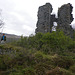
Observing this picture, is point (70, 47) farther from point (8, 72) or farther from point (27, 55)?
point (8, 72)

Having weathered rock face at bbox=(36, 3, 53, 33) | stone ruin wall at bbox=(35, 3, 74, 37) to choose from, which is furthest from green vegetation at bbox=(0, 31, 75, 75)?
weathered rock face at bbox=(36, 3, 53, 33)

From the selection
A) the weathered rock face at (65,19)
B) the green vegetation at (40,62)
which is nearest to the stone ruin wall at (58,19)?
the weathered rock face at (65,19)

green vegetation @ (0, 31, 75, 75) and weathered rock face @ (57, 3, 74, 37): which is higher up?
weathered rock face @ (57, 3, 74, 37)

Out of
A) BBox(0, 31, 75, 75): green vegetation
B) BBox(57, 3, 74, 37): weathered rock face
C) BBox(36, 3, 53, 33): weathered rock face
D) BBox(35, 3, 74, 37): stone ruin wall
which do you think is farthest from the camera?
BBox(36, 3, 53, 33): weathered rock face

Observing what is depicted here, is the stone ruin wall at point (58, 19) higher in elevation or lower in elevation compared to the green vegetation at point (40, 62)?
higher

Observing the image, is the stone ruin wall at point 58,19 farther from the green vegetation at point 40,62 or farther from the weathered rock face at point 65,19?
the green vegetation at point 40,62

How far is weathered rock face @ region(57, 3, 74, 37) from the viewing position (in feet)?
58.2

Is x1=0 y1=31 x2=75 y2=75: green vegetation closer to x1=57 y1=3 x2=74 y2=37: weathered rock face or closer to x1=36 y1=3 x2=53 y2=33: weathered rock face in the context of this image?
x1=57 y1=3 x2=74 y2=37: weathered rock face

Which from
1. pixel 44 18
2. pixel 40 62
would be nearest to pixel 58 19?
pixel 44 18

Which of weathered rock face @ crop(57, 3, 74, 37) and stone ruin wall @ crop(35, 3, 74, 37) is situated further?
stone ruin wall @ crop(35, 3, 74, 37)

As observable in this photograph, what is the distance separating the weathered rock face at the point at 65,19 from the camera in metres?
17.8

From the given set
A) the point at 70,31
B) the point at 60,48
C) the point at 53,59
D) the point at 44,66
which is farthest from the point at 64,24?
the point at 44,66

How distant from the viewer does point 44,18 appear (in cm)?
1906

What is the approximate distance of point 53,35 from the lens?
11.1 m
